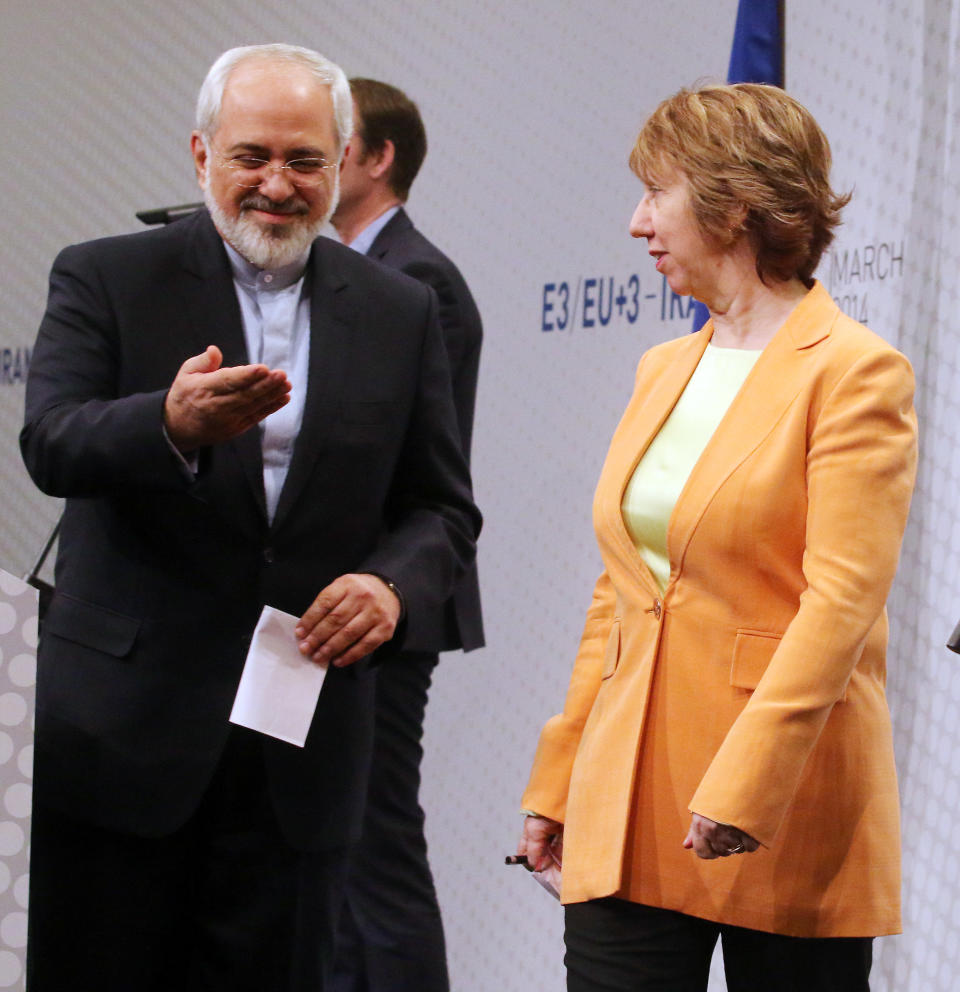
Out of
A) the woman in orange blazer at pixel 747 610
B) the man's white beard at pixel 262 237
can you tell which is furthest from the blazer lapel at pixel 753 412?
the man's white beard at pixel 262 237

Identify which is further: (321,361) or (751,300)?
(321,361)

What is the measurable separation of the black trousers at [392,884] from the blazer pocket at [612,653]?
119 cm

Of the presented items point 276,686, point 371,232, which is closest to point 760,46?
point 371,232

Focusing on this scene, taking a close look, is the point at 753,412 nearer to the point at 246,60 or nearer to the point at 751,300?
the point at 751,300

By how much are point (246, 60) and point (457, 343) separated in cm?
108

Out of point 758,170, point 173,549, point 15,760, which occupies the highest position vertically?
point 758,170

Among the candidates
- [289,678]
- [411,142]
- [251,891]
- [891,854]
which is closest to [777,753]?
[891,854]

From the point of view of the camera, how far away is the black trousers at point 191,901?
2.05m

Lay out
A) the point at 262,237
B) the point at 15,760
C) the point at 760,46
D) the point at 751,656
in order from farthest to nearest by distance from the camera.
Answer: the point at 760,46 → the point at 262,237 → the point at 751,656 → the point at 15,760

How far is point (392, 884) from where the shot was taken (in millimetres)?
3086

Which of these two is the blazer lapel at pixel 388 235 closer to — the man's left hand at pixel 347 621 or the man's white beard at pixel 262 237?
the man's white beard at pixel 262 237

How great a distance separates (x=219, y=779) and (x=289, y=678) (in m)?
0.18

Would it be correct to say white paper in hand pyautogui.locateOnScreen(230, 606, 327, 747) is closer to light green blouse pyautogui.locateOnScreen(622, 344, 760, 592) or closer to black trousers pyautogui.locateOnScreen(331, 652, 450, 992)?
light green blouse pyautogui.locateOnScreen(622, 344, 760, 592)

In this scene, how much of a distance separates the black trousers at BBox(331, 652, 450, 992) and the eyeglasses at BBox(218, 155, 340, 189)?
121 centimetres
